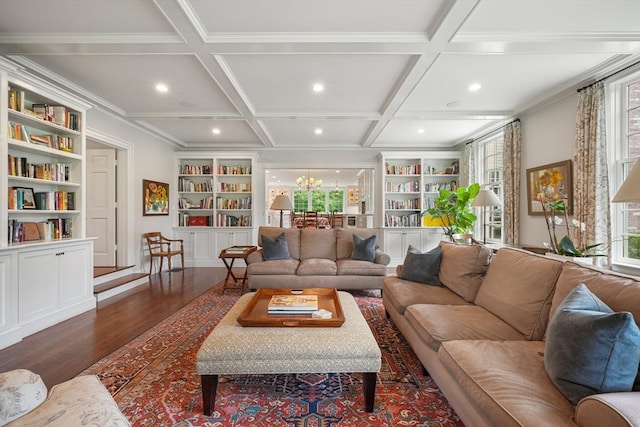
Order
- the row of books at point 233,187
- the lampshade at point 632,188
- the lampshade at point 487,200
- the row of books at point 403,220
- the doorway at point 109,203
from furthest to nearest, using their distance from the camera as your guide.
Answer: the row of books at point 233,187, the row of books at point 403,220, the doorway at point 109,203, the lampshade at point 487,200, the lampshade at point 632,188

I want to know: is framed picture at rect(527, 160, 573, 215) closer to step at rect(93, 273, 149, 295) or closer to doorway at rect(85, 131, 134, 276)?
step at rect(93, 273, 149, 295)

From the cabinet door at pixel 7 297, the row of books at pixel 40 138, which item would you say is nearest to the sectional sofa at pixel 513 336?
the cabinet door at pixel 7 297

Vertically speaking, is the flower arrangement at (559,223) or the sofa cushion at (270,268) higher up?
the flower arrangement at (559,223)

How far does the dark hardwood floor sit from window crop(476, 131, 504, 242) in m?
5.32

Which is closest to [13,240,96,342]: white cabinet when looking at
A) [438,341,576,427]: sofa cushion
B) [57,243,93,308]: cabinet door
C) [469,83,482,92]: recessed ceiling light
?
[57,243,93,308]: cabinet door

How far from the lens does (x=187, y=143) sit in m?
6.85

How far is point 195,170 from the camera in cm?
689

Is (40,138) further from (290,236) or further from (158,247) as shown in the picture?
(290,236)

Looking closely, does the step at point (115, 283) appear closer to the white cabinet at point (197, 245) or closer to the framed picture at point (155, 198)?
the framed picture at point (155, 198)

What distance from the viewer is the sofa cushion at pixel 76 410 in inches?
41.3

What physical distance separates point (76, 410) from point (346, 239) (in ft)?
12.9

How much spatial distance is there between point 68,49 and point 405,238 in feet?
20.4

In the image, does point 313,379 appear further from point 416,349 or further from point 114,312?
point 114,312

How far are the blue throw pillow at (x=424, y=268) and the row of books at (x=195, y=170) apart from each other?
531cm
